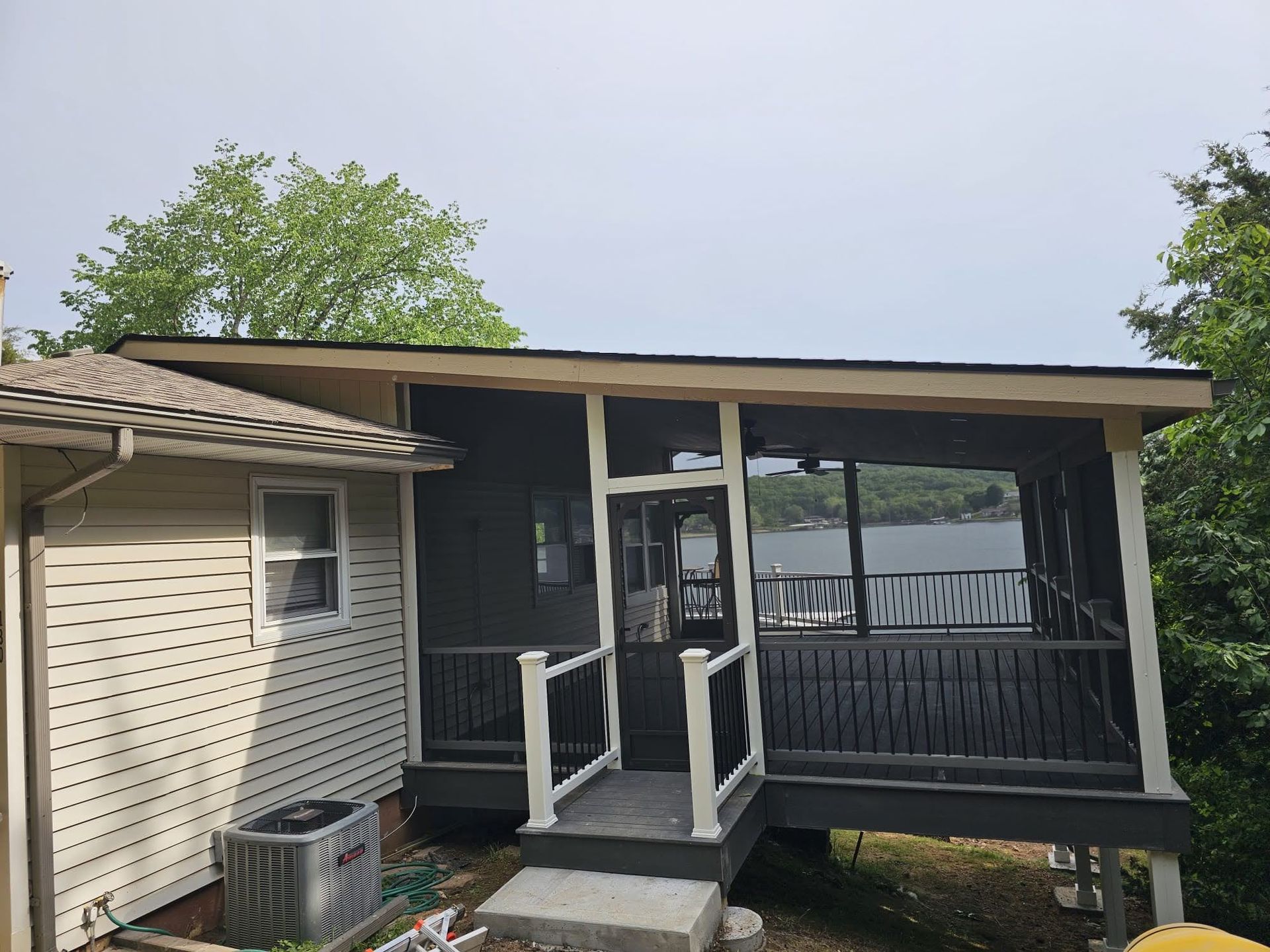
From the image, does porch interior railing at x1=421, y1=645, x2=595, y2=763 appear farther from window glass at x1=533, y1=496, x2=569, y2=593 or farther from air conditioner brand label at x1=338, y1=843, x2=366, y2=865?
air conditioner brand label at x1=338, y1=843, x2=366, y2=865

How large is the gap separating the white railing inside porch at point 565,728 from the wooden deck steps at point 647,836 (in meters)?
0.12

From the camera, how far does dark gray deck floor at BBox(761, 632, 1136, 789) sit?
15.7ft

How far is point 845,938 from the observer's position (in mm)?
4934

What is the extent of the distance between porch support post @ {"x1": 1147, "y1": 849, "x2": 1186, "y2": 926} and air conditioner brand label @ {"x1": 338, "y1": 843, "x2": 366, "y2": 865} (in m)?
4.42

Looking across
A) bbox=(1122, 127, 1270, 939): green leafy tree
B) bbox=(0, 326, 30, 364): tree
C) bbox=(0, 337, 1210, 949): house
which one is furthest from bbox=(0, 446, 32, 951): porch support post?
bbox=(0, 326, 30, 364): tree

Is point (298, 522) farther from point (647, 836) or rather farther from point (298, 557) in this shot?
point (647, 836)

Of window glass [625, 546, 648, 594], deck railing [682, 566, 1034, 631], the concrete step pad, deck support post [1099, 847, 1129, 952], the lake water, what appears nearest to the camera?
the concrete step pad

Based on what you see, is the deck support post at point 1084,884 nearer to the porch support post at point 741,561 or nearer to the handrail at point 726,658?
the porch support post at point 741,561

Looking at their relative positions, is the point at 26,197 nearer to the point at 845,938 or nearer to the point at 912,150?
the point at 912,150

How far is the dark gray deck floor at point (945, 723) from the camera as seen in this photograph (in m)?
4.79

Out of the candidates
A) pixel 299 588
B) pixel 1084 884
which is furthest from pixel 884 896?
pixel 299 588

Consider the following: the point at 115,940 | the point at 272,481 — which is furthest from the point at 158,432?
the point at 115,940

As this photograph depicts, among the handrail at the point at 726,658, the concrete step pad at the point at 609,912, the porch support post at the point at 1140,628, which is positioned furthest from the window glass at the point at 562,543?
the porch support post at the point at 1140,628

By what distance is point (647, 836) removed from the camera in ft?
14.8
